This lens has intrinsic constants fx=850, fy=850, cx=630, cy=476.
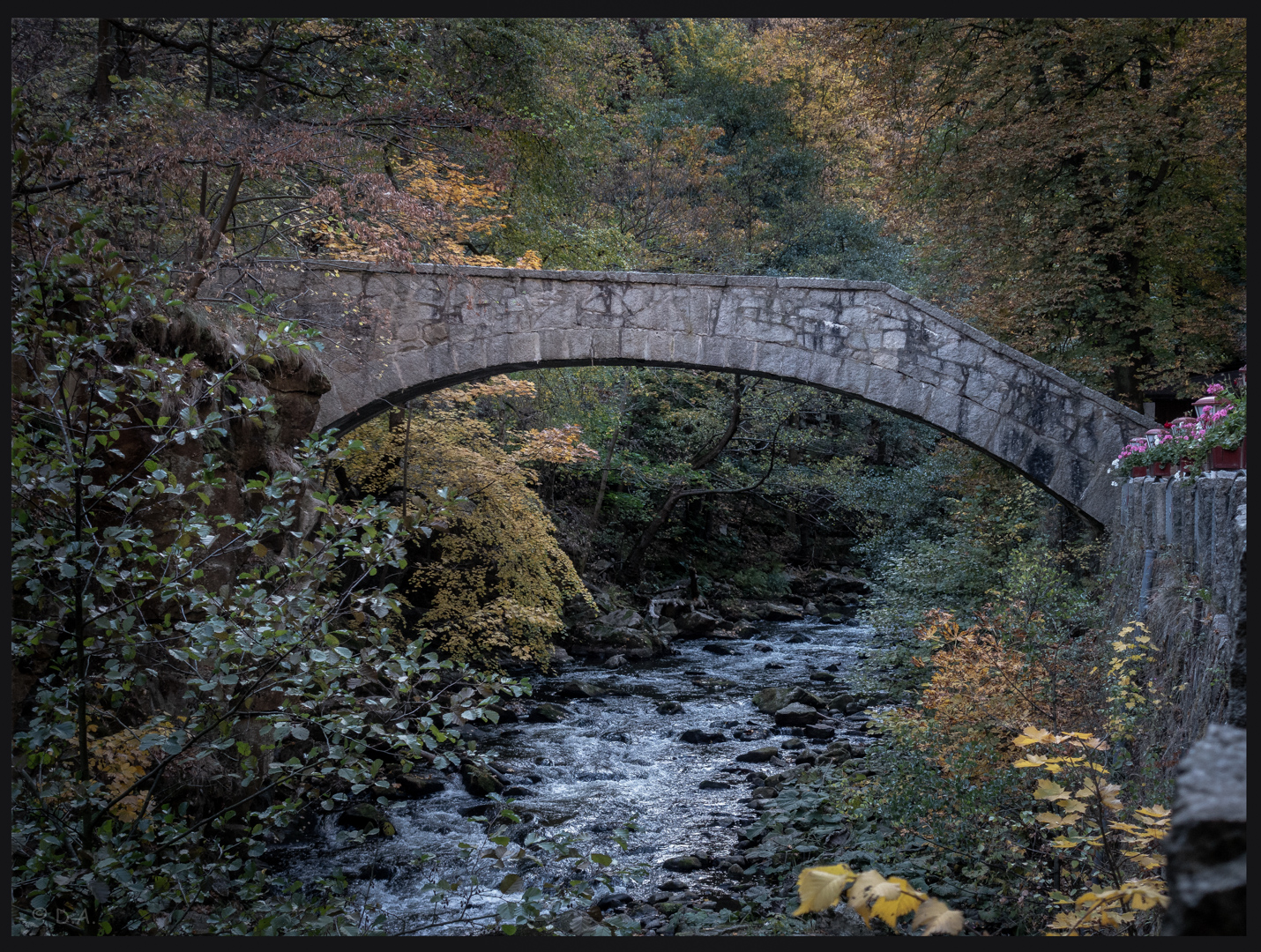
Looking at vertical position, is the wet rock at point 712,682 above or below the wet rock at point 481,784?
above

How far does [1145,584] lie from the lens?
414cm

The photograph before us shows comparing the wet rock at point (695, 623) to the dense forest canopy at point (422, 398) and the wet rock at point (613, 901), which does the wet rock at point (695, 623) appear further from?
the wet rock at point (613, 901)

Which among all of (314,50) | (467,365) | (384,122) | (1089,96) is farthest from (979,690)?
(314,50)

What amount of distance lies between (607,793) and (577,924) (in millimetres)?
2324

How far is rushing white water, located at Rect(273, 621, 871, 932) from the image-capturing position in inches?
199

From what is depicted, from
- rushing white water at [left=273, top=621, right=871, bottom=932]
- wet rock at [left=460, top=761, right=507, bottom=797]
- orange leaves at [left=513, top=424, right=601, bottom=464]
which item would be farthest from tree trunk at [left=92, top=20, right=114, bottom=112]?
wet rock at [left=460, top=761, right=507, bottom=797]

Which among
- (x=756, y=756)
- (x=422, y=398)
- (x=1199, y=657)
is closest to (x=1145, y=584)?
(x=1199, y=657)

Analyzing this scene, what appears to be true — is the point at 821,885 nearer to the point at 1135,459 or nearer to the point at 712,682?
the point at 1135,459

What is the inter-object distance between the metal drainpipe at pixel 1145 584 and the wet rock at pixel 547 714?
5.50 m

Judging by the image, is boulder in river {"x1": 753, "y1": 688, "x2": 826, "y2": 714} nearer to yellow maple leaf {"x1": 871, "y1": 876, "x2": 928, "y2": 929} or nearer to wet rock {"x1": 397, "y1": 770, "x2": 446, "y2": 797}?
wet rock {"x1": 397, "y1": 770, "x2": 446, "y2": 797}

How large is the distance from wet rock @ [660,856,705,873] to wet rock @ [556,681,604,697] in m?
3.83

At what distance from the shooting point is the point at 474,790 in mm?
6535

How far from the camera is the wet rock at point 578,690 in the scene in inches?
359

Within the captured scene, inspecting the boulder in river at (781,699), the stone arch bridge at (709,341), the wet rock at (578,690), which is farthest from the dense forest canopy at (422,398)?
the boulder in river at (781,699)
